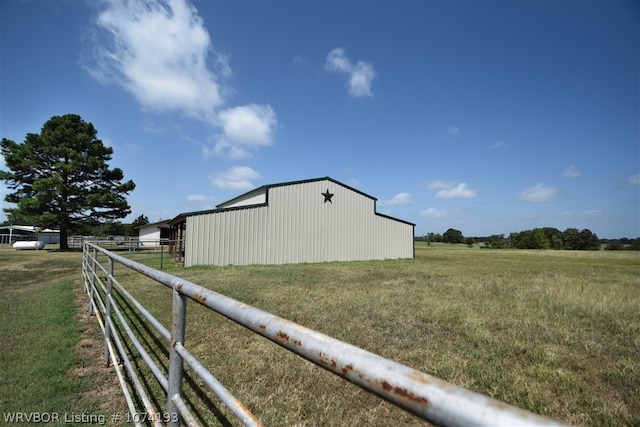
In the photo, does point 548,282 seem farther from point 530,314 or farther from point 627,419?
point 627,419

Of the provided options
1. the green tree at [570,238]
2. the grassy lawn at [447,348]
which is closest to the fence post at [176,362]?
the grassy lawn at [447,348]

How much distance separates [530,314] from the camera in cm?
719

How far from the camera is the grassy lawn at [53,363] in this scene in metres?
3.21

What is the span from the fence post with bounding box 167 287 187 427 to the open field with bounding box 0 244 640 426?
5.30 feet

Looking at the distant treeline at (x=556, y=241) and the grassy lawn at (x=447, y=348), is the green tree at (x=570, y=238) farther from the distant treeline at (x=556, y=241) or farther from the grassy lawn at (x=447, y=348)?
the grassy lawn at (x=447, y=348)

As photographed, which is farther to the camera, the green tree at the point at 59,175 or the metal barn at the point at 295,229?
the green tree at the point at 59,175

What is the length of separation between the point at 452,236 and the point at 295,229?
311 feet

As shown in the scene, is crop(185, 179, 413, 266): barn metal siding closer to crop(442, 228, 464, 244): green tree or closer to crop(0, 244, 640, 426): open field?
crop(0, 244, 640, 426): open field

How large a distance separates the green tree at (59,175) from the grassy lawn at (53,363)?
2714 cm

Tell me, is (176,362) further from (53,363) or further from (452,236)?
(452,236)

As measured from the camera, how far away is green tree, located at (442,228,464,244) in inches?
4060

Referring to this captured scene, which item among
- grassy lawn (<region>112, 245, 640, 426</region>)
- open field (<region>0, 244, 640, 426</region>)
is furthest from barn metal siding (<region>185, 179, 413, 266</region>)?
open field (<region>0, 244, 640, 426</region>)

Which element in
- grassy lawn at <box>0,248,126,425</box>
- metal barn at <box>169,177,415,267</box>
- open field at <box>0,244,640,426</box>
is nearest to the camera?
grassy lawn at <box>0,248,126,425</box>

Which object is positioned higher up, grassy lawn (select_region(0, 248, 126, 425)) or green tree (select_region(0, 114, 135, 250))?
green tree (select_region(0, 114, 135, 250))
